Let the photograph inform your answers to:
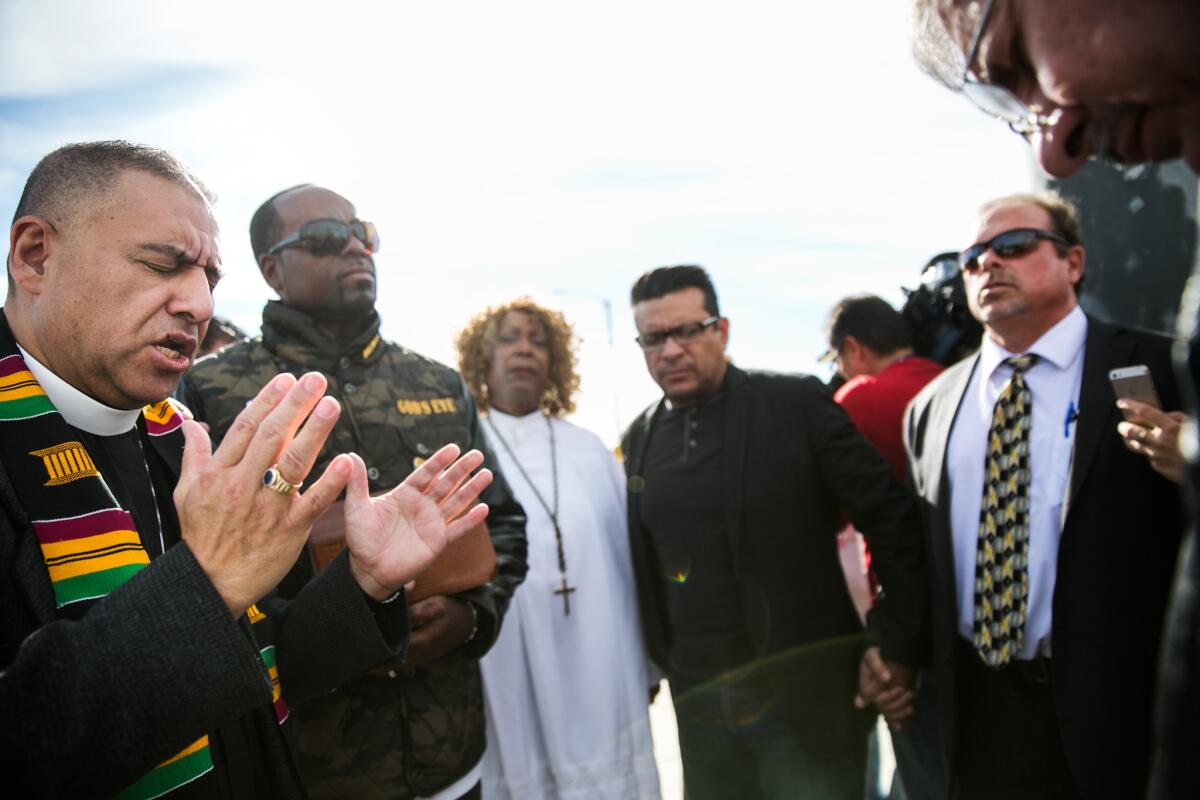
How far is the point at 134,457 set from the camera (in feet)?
5.81

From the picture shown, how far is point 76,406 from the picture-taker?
1.64m

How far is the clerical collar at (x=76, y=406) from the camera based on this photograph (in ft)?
5.29

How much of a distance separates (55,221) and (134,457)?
531 millimetres

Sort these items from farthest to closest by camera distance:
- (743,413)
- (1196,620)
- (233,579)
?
(743,413)
(233,579)
(1196,620)

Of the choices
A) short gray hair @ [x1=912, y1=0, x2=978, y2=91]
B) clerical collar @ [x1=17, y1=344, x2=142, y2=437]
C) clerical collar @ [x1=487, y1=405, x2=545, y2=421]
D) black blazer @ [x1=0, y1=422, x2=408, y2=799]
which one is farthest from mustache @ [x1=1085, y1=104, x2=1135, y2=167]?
clerical collar @ [x1=487, y1=405, x2=545, y2=421]

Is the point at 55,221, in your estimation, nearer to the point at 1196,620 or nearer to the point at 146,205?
the point at 146,205

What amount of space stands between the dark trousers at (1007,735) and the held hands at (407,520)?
1.97 metres

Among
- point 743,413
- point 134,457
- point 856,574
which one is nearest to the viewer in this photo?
point 134,457

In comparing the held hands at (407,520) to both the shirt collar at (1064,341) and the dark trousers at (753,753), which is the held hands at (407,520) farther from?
the shirt collar at (1064,341)

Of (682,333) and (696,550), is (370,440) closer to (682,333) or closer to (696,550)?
(696,550)

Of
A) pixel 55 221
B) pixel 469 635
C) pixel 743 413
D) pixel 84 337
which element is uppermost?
pixel 55 221

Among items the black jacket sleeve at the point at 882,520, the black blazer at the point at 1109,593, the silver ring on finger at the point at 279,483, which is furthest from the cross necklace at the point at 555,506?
the silver ring on finger at the point at 279,483

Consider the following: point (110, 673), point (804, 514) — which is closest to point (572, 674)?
point (804, 514)

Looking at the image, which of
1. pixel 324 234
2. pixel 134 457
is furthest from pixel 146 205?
pixel 324 234
